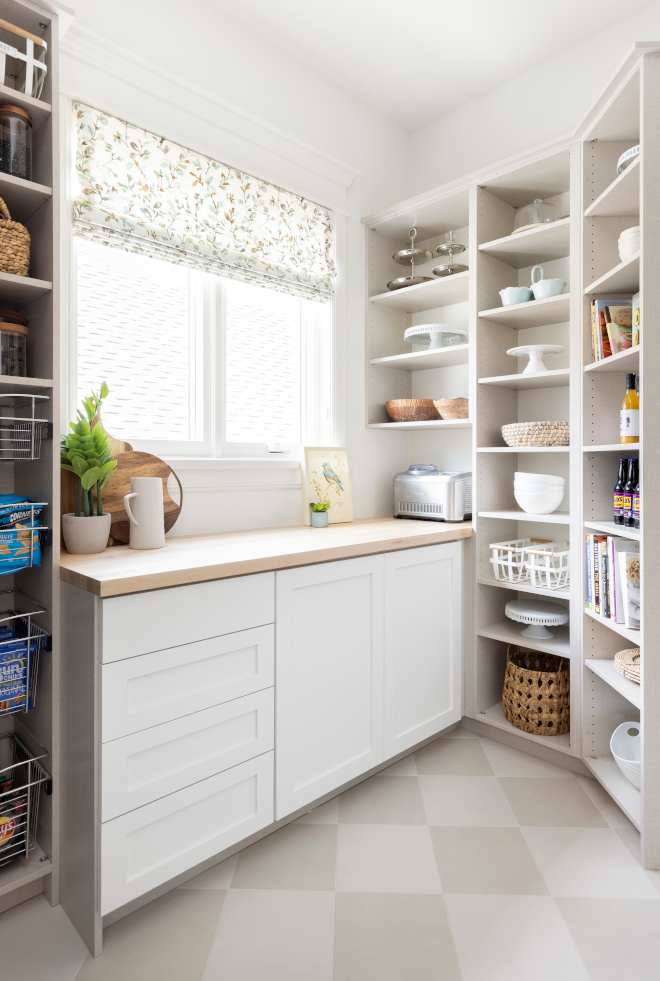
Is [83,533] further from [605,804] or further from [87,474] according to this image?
[605,804]

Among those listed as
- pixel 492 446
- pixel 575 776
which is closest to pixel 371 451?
pixel 492 446

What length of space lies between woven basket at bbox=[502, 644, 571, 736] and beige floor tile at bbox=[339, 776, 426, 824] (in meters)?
0.51

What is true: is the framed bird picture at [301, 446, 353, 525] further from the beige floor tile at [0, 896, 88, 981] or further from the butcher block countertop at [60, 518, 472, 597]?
the beige floor tile at [0, 896, 88, 981]

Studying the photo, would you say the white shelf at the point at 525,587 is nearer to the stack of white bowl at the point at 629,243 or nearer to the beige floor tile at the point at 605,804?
the beige floor tile at the point at 605,804

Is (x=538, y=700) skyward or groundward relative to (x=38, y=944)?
skyward

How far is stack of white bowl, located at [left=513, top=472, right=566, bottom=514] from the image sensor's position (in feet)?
7.08

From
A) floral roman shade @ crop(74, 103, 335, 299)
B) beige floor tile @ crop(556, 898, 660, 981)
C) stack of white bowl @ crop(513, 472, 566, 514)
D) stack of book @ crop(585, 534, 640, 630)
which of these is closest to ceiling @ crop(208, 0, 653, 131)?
floral roman shade @ crop(74, 103, 335, 299)

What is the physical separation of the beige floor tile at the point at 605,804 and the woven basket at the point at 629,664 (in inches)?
17.3

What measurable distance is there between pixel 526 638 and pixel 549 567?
35 centimetres

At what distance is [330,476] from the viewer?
2.50 metres

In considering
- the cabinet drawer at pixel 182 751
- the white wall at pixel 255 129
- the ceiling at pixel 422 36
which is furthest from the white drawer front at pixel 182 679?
the ceiling at pixel 422 36

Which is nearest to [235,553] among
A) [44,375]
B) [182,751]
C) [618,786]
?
[182,751]

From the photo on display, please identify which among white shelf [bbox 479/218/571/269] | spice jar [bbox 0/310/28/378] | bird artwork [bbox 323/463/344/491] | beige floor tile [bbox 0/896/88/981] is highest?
white shelf [bbox 479/218/571/269]

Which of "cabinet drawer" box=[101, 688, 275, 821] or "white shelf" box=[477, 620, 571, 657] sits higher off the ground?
"white shelf" box=[477, 620, 571, 657]
